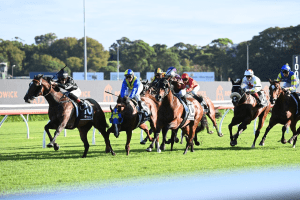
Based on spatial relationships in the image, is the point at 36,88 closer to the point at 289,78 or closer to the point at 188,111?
the point at 188,111

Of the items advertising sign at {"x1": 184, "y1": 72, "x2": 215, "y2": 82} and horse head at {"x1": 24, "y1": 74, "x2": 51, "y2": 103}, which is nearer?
horse head at {"x1": 24, "y1": 74, "x2": 51, "y2": 103}

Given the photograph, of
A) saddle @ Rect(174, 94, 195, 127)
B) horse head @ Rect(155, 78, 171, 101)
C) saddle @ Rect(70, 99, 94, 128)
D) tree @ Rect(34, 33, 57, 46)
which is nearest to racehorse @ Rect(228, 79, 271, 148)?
saddle @ Rect(174, 94, 195, 127)

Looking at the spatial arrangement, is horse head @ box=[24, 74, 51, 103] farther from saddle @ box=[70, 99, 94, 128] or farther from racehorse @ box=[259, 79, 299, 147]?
racehorse @ box=[259, 79, 299, 147]

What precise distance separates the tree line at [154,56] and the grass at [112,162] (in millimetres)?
52335

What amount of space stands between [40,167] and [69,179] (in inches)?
53.2

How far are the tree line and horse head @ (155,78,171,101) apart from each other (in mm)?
53281

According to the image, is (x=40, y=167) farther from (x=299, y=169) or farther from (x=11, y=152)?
(x=299, y=169)

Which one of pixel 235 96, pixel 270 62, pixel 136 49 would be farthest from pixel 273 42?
pixel 235 96

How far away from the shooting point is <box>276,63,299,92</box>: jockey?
31.0 ft

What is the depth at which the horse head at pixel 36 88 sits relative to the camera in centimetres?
733

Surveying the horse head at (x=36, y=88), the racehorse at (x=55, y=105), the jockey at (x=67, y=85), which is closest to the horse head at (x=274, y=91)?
the racehorse at (x=55, y=105)

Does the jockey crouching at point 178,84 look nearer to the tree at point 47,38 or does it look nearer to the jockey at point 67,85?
the jockey at point 67,85

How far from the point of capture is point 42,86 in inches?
295

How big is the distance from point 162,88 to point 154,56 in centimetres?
7813
